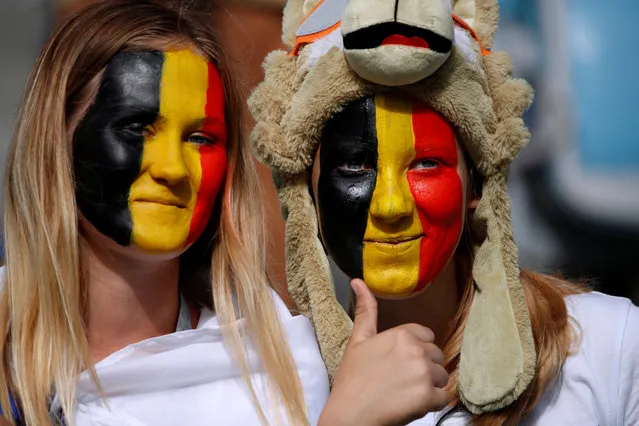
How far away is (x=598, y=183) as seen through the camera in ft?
14.7

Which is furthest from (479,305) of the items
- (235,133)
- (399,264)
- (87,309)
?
(87,309)

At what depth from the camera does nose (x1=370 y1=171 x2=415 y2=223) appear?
186 centimetres

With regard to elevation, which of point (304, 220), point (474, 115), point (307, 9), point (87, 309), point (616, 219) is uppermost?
point (307, 9)

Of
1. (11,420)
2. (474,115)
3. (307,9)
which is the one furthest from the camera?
(307,9)

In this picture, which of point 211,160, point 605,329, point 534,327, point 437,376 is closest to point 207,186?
point 211,160

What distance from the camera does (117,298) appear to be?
2062mm

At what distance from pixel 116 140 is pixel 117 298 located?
1.17ft

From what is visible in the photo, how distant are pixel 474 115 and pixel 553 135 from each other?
2685 mm

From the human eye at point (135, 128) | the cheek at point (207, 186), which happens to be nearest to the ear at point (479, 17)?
the cheek at point (207, 186)

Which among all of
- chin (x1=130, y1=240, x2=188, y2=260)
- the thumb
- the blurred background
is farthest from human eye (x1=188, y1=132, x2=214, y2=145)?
the blurred background

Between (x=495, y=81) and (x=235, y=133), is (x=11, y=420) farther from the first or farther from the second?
(x=495, y=81)

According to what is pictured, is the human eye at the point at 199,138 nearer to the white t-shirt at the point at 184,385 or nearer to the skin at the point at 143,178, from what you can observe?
the skin at the point at 143,178

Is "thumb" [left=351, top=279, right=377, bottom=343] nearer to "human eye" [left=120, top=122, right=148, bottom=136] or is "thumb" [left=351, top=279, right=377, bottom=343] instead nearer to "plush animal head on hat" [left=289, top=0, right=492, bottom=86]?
"plush animal head on hat" [left=289, top=0, right=492, bottom=86]

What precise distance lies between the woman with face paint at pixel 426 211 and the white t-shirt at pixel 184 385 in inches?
2.9
